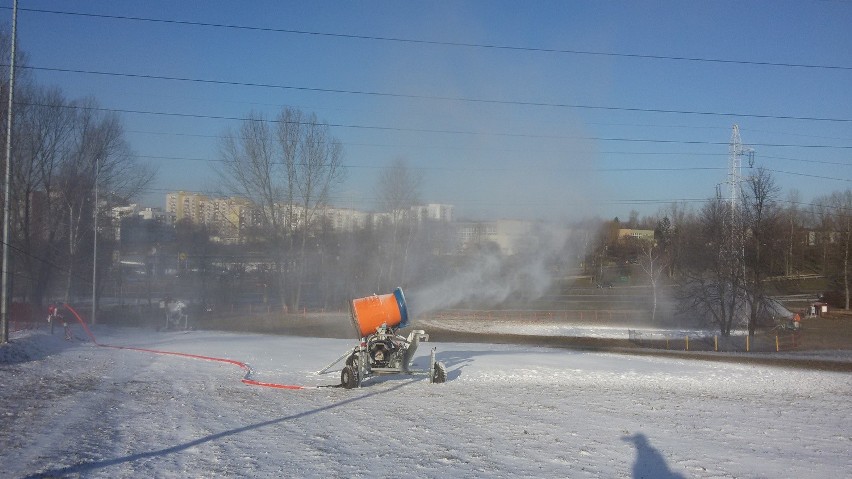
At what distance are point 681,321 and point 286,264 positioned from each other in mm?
35380

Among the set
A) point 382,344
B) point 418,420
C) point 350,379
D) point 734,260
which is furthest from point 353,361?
point 734,260

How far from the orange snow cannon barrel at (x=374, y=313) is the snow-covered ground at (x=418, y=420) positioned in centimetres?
168

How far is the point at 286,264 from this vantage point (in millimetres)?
65000

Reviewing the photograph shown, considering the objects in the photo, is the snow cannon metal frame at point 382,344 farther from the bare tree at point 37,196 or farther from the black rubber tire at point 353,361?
the bare tree at point 37,196

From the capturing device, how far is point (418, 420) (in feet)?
46.6

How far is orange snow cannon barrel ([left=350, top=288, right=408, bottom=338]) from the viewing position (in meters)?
19.7

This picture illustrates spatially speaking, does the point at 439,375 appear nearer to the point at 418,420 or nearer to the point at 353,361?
the point at 353,361

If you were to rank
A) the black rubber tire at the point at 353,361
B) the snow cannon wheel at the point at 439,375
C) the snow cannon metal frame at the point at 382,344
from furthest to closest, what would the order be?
the snow cannon wheel at the point at 439,375 → the snow cannon metal frame at the point at 382,344 → the black rubber tire at the point at 353,361

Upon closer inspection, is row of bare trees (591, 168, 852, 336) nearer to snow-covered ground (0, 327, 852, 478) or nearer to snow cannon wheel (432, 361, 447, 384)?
snow-covered ground (0, 327, 852, 478)

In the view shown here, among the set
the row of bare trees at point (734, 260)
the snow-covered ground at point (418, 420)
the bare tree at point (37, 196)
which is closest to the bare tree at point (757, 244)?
the row of bare trees at point (734, 260)

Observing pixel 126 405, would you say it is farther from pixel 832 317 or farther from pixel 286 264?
pixel 832 317

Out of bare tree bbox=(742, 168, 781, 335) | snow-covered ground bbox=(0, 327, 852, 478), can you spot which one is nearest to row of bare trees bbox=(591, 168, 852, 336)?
bare tree bbox=(742, 168, 781, 335)

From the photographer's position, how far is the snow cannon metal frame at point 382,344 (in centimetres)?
Answer: 1919

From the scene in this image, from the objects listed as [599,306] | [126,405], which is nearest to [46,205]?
[126,405]
